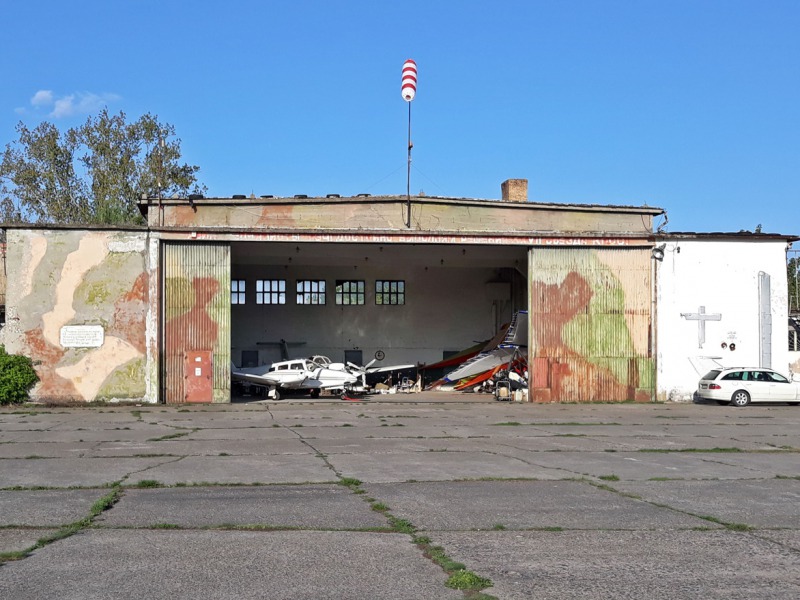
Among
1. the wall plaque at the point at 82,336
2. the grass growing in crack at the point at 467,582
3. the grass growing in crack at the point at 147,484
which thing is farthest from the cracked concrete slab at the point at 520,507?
the wall plaque at the point at 82,336

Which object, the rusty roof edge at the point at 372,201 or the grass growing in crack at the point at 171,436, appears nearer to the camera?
the grass growing in crack at the point at 171,436

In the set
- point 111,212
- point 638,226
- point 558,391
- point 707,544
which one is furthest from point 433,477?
point 111,212

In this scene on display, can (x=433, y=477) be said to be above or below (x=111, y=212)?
below

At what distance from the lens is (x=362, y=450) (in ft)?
59.1

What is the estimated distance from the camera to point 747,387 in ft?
106

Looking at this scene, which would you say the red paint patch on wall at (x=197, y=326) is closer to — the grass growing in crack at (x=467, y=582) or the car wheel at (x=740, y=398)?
the car wheel at (x=740, y=398)

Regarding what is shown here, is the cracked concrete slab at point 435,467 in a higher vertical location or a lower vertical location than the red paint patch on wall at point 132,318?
lower

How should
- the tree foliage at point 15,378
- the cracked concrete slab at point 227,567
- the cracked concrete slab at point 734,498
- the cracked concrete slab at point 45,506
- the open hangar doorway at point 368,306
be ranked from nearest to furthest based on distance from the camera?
the cracked concrete slab at point 227,567 → the cracked concrete slab at point 45,506 → the cracked concrete slab at point 734,498 → the tree foliage at point 15,378 → the open hangar doorway at point 368,306

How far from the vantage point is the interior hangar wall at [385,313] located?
4175 cm

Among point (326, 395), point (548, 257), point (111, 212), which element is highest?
point (111, 212)

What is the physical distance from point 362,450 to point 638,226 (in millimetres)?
25003

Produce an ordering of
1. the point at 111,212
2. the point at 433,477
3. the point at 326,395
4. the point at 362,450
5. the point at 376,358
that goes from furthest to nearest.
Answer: the point at 111,212 → the point at 376,358 → the point at 326,395 → the point at 362,450 → the point at 433,477

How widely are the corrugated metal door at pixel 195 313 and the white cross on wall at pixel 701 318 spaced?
1802 cm

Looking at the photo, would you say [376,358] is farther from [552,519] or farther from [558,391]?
[552,519]
